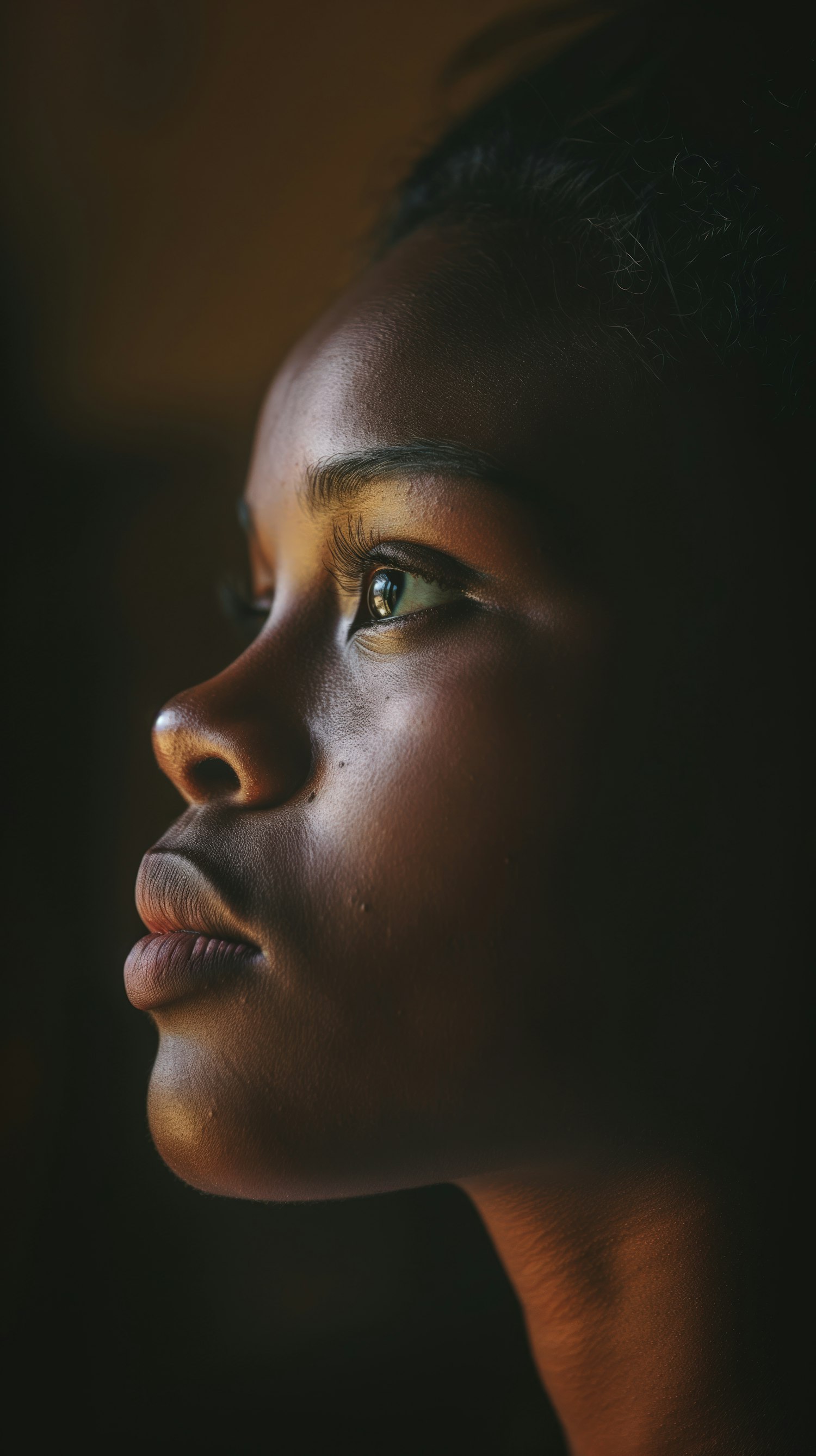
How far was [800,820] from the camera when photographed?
57cm

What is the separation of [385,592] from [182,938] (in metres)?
0.22

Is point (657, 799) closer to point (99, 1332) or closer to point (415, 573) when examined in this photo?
point (415, 573)

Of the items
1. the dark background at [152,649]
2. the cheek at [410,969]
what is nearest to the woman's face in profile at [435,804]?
the cheek at [410,969]

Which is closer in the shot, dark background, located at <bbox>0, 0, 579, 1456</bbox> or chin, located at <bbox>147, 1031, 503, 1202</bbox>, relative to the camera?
chin, located at <bbox>147, 1031, 503, 1202</bbox>

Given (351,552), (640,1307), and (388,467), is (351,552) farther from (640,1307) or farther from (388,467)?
(640,1307)

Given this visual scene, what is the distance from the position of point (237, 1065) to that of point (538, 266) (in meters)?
0.47

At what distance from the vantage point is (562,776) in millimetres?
512

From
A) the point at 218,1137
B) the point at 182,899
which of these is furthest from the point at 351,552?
the point at 218,1137

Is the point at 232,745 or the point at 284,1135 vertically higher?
the point at 232,745

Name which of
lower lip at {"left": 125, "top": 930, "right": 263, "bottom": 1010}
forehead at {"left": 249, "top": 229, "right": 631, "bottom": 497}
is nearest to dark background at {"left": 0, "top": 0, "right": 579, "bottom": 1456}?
lower lip at {"left": 125, "top": 930, "right": 263, "bottom": 1010}

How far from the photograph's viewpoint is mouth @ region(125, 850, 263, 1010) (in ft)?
1.71

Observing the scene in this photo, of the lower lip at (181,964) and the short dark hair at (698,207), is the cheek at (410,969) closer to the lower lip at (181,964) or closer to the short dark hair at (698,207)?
the lower lip at (181,964)

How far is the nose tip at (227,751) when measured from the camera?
539mm

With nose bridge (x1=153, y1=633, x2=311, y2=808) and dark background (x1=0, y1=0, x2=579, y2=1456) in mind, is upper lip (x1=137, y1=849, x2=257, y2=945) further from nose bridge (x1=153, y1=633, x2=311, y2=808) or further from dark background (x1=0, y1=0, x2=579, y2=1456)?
dark background (x1=0, y1=0, x2=579, y2=1456)
